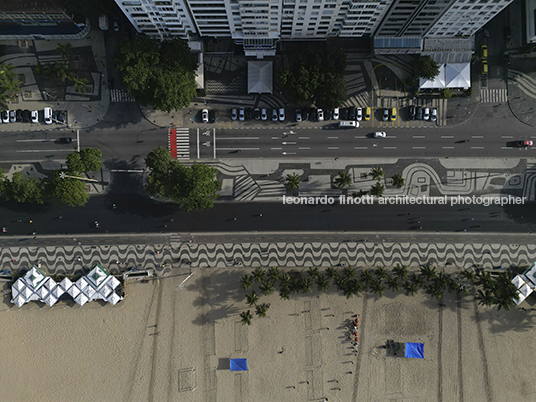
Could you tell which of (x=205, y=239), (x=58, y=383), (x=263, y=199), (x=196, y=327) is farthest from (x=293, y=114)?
(x=58, y=383)

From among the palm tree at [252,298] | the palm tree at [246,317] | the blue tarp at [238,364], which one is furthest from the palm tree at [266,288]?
the blue tarp at [238,364]

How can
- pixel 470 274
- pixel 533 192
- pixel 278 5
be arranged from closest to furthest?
pixel 278 5, pixel 470 274, pixel 533 192

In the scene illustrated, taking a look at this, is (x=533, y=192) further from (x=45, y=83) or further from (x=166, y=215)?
(x=45, y=83)

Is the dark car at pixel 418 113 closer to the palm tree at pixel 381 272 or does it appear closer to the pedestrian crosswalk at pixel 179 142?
the palm tree at pixel 381 272

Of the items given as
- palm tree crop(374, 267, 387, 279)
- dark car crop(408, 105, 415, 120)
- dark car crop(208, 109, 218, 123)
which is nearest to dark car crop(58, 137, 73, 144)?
dark car crop(208, 109, 218, 123)

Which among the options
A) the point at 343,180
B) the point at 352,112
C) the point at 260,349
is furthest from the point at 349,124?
the point at 260,349

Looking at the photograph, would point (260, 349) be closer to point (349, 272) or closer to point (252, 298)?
point (252, 298)
